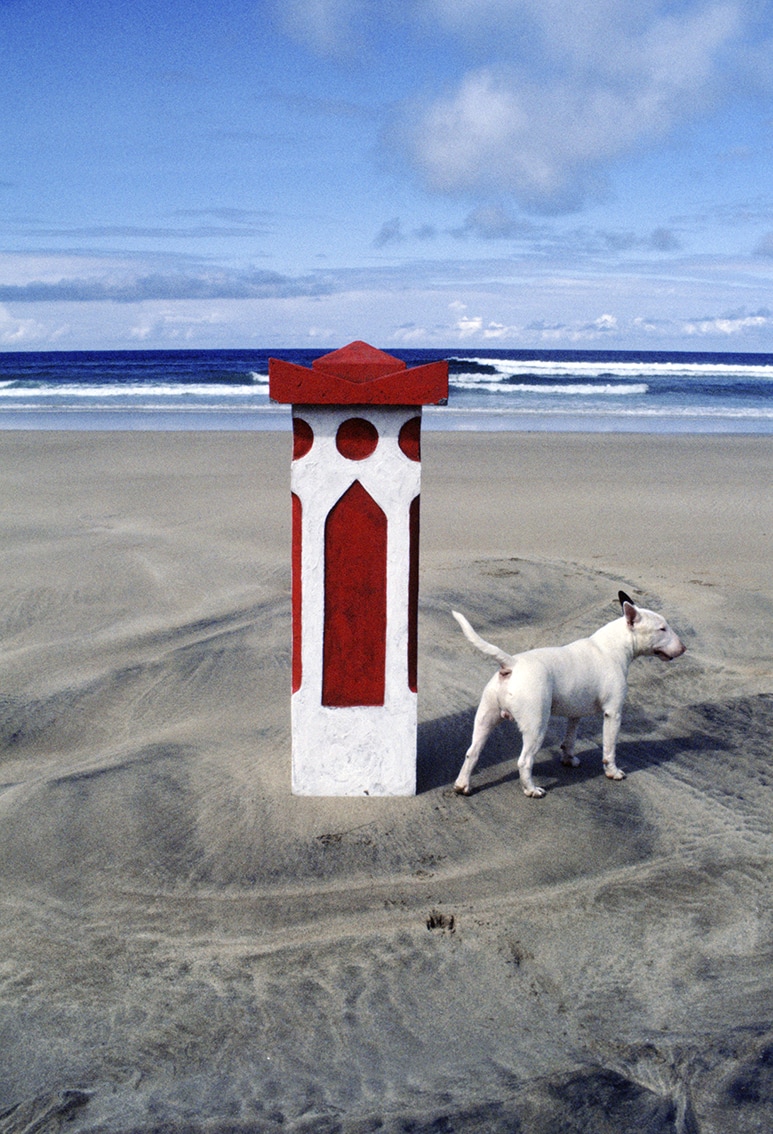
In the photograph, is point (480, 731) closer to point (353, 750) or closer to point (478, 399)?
point (353, 750)

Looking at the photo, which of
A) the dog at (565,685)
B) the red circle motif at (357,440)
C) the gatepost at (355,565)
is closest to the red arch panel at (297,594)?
the gatepost at (355,565)

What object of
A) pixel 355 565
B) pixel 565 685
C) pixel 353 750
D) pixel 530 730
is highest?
pixel 355 565

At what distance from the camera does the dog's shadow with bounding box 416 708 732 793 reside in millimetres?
4789

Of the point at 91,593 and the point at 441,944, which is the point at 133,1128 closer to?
the point at 441,944

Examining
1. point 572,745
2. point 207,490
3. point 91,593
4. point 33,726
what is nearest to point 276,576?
point 91,593

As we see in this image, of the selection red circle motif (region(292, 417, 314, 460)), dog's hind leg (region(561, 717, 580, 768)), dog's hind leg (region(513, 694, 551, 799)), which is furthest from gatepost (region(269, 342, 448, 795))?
dog's hind leg (region(561, 717, 580, 768))

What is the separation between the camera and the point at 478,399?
1368 inches

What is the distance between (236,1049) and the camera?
2938 mm

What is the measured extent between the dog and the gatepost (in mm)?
355

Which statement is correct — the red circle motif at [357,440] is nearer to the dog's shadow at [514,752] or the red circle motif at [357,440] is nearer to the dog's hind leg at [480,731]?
the dog's hind leg at [480,731]

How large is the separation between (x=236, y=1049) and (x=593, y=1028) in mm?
1118

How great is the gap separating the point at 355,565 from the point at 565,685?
3.79 ft

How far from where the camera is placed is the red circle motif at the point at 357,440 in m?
4.21

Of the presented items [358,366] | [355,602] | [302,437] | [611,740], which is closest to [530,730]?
[611,740]
